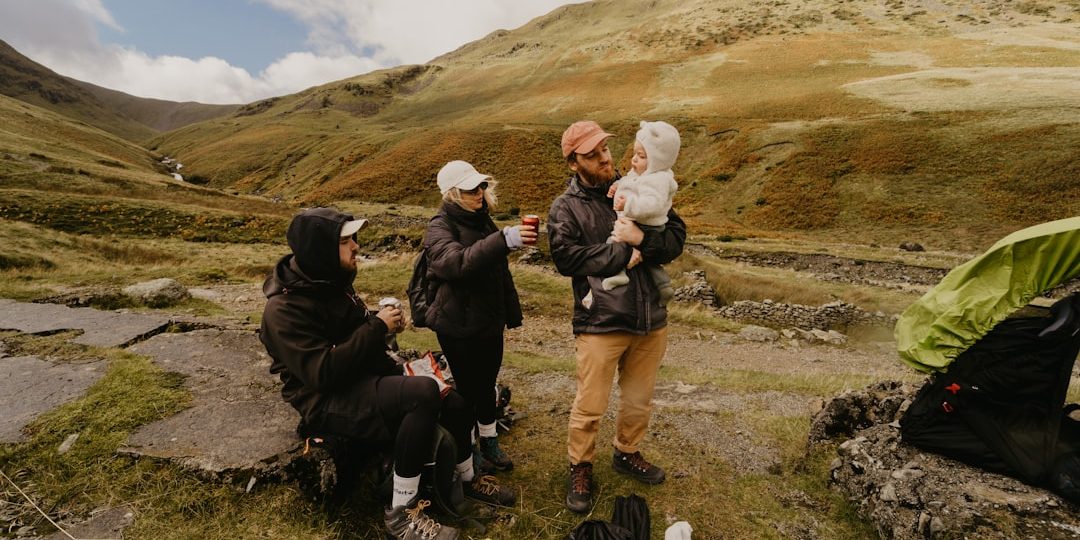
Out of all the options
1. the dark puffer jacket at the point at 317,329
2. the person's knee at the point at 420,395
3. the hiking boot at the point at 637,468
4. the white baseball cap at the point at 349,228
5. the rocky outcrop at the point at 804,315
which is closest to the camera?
the dark puffer jacket at the point at 317,329

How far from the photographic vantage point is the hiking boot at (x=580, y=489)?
412cm

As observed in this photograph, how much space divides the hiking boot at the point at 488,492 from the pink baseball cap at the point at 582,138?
9.50 feet

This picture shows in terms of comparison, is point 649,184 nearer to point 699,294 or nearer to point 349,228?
point 349,228

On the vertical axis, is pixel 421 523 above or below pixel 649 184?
below

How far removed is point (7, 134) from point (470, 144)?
52.2m

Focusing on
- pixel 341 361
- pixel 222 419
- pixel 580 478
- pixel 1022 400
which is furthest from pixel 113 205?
pixel 1022 400

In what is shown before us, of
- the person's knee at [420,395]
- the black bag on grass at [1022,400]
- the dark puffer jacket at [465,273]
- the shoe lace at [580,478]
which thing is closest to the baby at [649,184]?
the dark puffer jacket at [465,273]

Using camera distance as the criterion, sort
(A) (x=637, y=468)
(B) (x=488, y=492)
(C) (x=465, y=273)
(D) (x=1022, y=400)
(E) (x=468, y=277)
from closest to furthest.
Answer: (D) (x=1022, y=400), (C) (x=465, y=273), (E) (x=468, y=277), (B) (x=488, y=492), (A) (x=637, y=468)

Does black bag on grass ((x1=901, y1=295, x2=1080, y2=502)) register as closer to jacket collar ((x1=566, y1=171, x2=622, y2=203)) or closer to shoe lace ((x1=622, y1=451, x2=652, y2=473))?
shoe lace ((x1=622, y1=451, x2=652, y2=473))

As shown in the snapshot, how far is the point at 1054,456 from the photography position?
3.16m

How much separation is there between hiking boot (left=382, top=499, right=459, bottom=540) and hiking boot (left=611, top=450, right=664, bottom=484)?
180 centimetres

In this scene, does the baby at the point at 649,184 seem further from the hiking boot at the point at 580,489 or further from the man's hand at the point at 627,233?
the hiking boot at the point at 580,489

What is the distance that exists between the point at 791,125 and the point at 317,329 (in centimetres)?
5278

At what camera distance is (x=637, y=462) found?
4.60 metres
